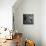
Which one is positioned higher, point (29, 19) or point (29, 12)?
point (29, 12)

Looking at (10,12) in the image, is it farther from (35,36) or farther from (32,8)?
(35,36)

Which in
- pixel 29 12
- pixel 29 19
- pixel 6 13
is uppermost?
pixel 29 12

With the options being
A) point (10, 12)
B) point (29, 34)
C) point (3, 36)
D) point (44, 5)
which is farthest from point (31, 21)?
point (3, 36)

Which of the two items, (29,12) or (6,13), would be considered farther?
(29,12)

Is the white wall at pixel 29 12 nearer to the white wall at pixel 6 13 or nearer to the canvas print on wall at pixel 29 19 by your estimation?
the canvas print on wall at pixel 29 19

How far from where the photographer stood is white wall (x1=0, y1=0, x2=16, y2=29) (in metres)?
4.18

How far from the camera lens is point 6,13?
4.22 metres

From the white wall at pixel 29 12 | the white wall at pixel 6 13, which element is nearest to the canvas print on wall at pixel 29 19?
the white wall at pixel 29 12

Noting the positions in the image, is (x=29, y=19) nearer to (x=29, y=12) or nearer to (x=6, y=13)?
(x=29, y=12)

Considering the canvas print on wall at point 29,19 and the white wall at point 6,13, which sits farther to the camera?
the canvas print on wall at point 29,19

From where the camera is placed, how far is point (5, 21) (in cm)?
424

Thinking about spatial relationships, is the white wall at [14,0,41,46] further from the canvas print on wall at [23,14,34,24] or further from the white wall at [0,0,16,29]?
the white wall at [0,0,16,29]

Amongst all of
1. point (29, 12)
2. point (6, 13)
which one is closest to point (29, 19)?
point (29, 12)

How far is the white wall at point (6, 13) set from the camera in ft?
13.7
